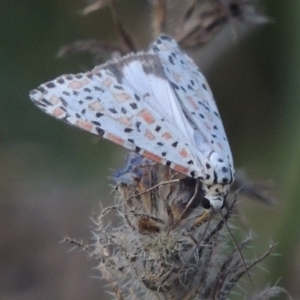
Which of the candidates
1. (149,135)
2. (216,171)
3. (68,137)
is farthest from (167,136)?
(68,137)

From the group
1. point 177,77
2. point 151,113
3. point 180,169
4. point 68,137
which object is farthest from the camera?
point 68,137

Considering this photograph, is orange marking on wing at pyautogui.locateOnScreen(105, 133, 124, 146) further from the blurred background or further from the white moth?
the blurred background

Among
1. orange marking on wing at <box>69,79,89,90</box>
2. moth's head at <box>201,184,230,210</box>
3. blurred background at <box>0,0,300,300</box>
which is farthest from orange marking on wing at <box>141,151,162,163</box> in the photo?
blurred background at <box>0,0,300,300</box>

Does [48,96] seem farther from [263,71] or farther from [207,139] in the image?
[263,71]

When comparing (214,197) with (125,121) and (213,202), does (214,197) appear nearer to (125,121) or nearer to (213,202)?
(213,202)

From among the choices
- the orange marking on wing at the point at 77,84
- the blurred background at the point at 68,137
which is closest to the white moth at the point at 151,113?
the orange marking on wing at the point at 77,84

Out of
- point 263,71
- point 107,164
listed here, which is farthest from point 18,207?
point 263,71
